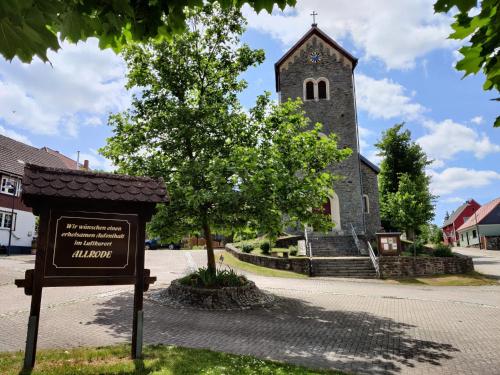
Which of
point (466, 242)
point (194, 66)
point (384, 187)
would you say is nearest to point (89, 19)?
point (194, 66)

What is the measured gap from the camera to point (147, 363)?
6254 mm

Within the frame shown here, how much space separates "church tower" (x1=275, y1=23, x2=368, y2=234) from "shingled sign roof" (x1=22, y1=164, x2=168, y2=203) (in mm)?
24254

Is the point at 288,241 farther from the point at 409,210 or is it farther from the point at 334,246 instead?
the point at 409,210

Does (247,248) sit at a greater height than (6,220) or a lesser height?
lesser

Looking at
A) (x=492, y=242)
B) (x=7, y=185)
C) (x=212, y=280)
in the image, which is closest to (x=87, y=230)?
(x=212, y=280)

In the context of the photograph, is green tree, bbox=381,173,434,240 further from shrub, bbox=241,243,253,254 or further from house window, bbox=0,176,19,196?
house window, bbox=0,176,19,196

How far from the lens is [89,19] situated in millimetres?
3639

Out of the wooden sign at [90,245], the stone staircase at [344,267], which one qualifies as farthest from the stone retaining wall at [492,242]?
the wooden sign at [90,245]

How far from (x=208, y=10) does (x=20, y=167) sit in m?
28.2

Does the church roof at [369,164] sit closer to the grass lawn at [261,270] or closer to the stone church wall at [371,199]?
the stone church wall at [371,199]

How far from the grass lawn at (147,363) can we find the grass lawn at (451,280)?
15.6m

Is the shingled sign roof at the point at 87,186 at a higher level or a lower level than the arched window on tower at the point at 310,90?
lower

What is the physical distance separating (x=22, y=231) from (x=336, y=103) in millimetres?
29160

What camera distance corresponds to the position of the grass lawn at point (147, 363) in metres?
5.82
